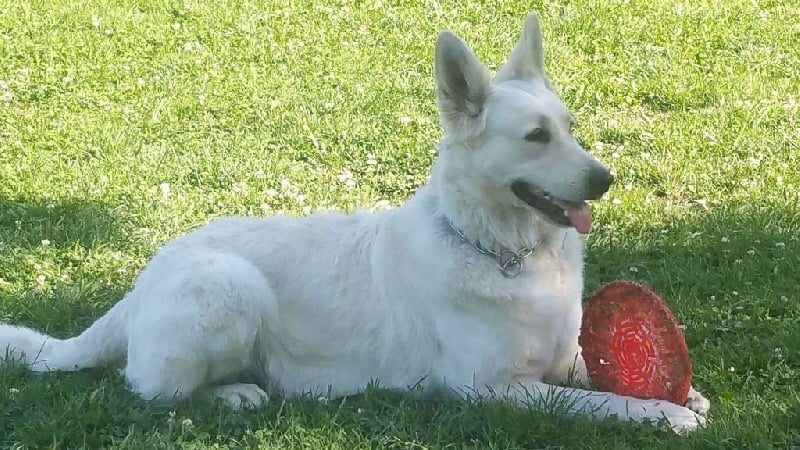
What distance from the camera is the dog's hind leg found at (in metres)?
4.32

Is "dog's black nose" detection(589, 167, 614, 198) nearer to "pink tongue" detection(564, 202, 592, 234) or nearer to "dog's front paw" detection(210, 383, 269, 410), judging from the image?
"pink tongue" detection(564, 202, 592, 234)

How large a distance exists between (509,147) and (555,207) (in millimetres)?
303

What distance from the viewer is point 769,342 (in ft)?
14.7

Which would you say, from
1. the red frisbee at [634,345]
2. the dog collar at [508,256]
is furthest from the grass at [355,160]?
the dog collar at [508,256]

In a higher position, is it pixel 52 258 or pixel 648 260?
pixel 648 260

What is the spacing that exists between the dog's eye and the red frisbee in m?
0.65

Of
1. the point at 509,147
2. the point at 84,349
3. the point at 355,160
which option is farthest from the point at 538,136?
the point at 355,160

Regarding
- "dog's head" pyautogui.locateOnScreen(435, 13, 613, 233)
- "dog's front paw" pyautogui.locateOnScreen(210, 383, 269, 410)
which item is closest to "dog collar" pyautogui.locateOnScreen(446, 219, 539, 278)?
"dog's head" pyautogui.locateOnScreen(435, 13, 613, 233)

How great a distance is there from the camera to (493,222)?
13.9ft

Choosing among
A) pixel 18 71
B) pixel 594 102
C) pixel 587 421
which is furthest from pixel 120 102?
pixel 587 421

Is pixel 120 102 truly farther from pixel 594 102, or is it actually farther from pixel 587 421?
pixel 587 421

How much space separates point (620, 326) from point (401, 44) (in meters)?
5.37

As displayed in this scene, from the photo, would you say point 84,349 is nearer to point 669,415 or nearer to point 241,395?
point 241,395

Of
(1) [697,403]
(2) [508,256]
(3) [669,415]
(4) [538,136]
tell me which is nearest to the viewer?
(3) [669,415]
